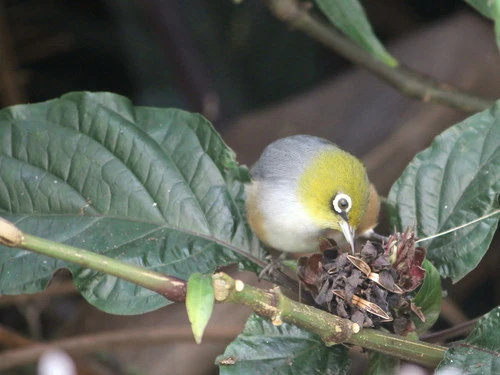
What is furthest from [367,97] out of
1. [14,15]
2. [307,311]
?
[307,311]

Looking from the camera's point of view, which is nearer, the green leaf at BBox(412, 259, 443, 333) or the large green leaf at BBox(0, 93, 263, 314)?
the green leaf at BBox(412, 259, 443, 333)

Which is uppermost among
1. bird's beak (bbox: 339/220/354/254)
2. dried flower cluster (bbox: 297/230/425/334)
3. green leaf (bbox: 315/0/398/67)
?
green leaf (bbox: 315/0/398/67)

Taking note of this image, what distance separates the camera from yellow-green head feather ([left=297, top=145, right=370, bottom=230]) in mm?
1584

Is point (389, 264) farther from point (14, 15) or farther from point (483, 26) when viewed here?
point (14, 15)

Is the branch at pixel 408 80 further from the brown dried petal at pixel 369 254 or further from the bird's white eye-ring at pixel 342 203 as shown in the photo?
the brown dried petal at pixel 369 254

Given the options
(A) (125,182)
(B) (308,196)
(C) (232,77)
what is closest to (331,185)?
(B) (308,196)

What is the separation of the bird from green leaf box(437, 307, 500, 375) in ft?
1.24

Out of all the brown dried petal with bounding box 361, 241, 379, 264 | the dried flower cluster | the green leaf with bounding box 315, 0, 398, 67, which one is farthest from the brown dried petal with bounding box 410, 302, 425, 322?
the green leaf with bounding box 315, 0, 398, 67

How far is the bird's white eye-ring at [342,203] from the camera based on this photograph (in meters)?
1.58

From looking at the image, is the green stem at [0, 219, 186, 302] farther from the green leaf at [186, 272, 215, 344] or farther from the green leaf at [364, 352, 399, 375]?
the green leaf at [364, 352, 399, 375]

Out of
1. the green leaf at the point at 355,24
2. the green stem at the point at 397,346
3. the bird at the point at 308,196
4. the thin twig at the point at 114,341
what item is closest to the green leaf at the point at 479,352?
the green stem at the point at 397,346

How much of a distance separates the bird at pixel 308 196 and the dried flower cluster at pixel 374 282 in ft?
1.18

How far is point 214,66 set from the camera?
111 inches

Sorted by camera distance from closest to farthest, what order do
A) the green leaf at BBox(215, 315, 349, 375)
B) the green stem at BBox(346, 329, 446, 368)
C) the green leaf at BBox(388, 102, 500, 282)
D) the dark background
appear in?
the green stem at BBox(346, 329, 446, 368)
the green leaf at BBox(215, 315, 349, 375)
the green leaf at BBox(388, 102, 500, 282)
the dark background
